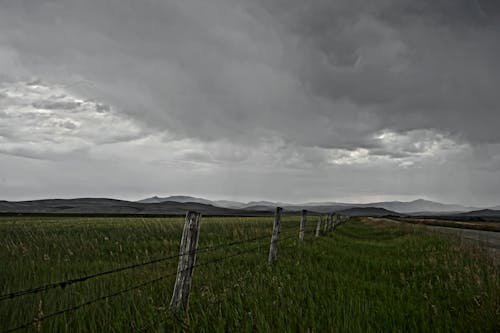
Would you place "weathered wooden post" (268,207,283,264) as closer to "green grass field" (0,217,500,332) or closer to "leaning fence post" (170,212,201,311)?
"green grass field" (0,217,500,332)

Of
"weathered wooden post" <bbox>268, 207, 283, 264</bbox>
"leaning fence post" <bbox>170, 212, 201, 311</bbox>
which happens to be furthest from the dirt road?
"leaning fence post" <bbox>170, 212, 201, 311</bbox>

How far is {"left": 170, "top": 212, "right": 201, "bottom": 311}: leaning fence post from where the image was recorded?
4691 mm

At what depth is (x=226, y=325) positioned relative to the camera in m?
4.33

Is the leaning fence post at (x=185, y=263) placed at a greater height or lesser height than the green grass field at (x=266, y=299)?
greater

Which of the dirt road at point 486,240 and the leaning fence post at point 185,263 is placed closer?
the leaning fence post at point 185,263

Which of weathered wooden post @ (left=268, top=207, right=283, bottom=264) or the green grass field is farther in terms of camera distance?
weathered wooden post @ (left=268, top=207, right=283, bottom=264)

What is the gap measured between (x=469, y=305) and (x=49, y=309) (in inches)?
238

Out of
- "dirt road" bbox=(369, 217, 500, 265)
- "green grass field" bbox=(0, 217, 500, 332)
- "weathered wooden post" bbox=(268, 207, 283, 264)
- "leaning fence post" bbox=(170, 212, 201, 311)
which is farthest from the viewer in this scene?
"dirt road" bbox=(369, 217, 500, 265)

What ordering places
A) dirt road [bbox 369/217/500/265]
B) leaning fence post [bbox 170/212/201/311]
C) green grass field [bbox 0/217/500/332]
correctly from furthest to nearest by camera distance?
dirt road [bbox 369/217/500/265] → leaning fence post [bbox 170/212/201/311] → green grass field [bbox 0/217/500/332]

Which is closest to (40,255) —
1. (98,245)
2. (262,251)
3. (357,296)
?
(98,245)

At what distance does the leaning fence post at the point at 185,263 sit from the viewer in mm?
4691

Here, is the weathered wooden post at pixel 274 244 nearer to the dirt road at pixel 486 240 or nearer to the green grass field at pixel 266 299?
the green grass field at pixel 266 299

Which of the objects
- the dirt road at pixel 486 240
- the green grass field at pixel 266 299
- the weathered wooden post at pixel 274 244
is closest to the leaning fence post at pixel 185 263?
the green grass field at pixel 266 299

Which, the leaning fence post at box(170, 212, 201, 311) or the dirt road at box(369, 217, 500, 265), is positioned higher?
the leaning fence post at box(170, 212, 201, 311)
